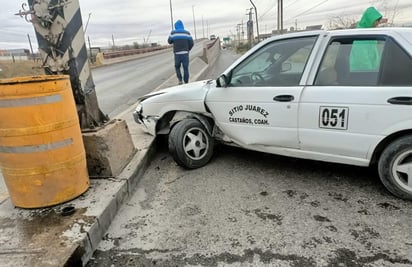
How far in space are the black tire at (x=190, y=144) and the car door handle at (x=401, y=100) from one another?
220 centimetres

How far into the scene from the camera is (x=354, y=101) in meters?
3.29

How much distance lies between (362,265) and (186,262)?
1.30m

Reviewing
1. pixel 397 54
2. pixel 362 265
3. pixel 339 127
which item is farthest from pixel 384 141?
pixel 362 265

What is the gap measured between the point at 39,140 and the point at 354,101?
295cm

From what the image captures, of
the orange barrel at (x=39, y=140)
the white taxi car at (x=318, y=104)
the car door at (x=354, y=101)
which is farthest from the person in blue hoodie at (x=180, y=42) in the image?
the orange barrel at (x=39, y=140)

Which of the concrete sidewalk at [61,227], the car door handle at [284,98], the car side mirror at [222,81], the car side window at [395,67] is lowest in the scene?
the concrete sidewalk at [61,227]

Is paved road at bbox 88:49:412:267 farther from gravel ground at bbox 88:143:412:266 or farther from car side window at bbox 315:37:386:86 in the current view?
car side window at bbox 315:37:386:86

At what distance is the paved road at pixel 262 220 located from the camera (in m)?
2.65

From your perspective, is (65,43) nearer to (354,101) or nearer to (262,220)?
(262,220)

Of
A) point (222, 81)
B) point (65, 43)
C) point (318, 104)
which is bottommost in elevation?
point (318, 104)

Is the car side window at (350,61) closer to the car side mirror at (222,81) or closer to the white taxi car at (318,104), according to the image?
the white taxi car at (318,104)

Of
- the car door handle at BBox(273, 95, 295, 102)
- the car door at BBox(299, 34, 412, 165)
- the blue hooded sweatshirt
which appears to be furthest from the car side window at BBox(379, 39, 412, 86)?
the blue hooded sweatshirt

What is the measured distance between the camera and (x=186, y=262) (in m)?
2.62

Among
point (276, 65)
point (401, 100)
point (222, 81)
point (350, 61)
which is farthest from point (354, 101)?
point (222, 81)
